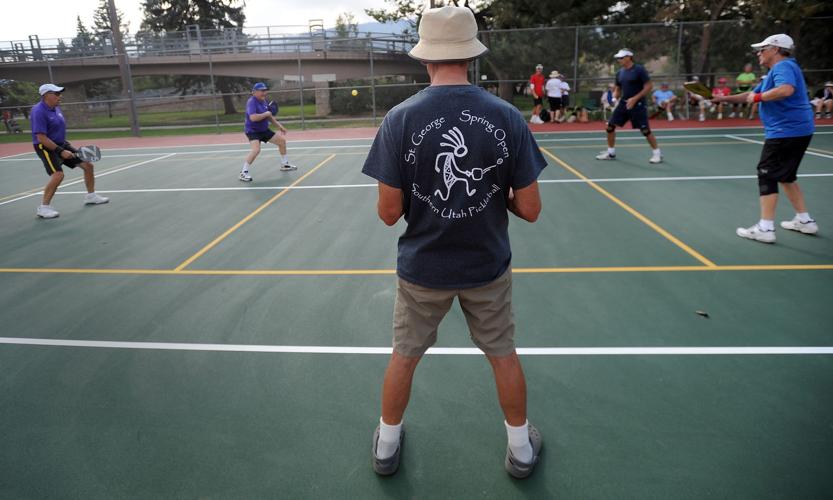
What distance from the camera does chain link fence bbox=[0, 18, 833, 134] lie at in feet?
66.6

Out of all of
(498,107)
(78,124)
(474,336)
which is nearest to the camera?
(498,107)

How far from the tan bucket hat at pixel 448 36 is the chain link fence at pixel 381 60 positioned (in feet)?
59.9

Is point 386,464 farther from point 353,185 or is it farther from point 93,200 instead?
point 93,200

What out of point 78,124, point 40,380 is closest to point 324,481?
point 40,380

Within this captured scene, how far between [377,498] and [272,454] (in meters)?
0.69

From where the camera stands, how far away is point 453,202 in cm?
231

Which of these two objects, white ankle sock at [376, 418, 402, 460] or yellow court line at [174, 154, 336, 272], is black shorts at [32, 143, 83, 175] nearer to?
yellow court line at [174, 154, 336, 272]

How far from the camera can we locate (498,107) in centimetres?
223

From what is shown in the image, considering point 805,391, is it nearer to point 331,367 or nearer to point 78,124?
point 331,367

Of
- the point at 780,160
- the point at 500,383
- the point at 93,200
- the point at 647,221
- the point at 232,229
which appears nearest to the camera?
the point at 500,383

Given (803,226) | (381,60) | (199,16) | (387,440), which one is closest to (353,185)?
(803,226)

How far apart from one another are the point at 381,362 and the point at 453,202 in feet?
6.17

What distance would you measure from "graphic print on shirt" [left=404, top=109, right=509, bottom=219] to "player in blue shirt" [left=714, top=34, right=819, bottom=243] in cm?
450

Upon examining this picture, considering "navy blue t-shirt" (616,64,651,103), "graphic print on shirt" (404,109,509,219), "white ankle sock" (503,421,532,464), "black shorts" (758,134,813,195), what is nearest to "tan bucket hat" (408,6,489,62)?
"graphic print on shirt" (404,109,509,219)
